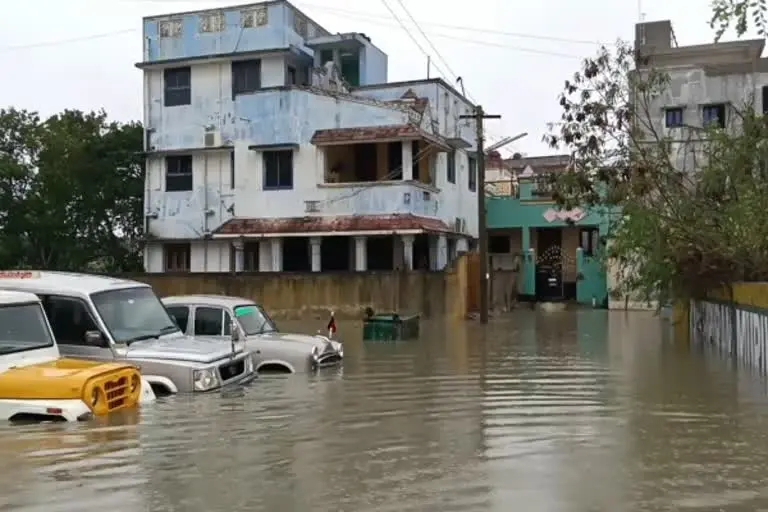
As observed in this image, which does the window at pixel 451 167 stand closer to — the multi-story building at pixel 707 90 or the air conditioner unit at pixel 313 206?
the air conditioner unit at pixel 313 206

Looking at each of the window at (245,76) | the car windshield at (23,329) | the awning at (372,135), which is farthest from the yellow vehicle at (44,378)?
the window at (245,76)

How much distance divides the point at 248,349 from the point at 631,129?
1221cm

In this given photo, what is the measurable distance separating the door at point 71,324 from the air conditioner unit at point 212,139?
2392 centimetres

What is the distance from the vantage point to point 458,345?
20438 mm

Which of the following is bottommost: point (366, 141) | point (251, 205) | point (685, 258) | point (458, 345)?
point (458, 345)

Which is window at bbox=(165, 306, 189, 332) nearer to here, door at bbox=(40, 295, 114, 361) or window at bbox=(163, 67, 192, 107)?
door at bbox=(40, 295, 114, 361)

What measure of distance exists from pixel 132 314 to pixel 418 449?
519 cm

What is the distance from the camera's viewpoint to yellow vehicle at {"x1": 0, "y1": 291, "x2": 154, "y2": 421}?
28.7 feet

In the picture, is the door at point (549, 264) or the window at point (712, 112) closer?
the window at point (712, 112)

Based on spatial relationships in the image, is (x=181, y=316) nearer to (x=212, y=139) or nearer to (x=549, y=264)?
(x=212, y=139)

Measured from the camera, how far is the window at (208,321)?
13930 mm

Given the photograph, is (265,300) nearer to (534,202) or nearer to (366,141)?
(366,141)

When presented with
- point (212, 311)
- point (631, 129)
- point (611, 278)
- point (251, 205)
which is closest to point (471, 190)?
point (611, 278)

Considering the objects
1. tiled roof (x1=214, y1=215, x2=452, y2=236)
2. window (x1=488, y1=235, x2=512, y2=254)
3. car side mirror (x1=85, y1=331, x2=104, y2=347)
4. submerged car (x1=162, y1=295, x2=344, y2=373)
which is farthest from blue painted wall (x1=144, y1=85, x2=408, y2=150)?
car side mirror (x1=85, y1=331, x2=104, y2=347)
